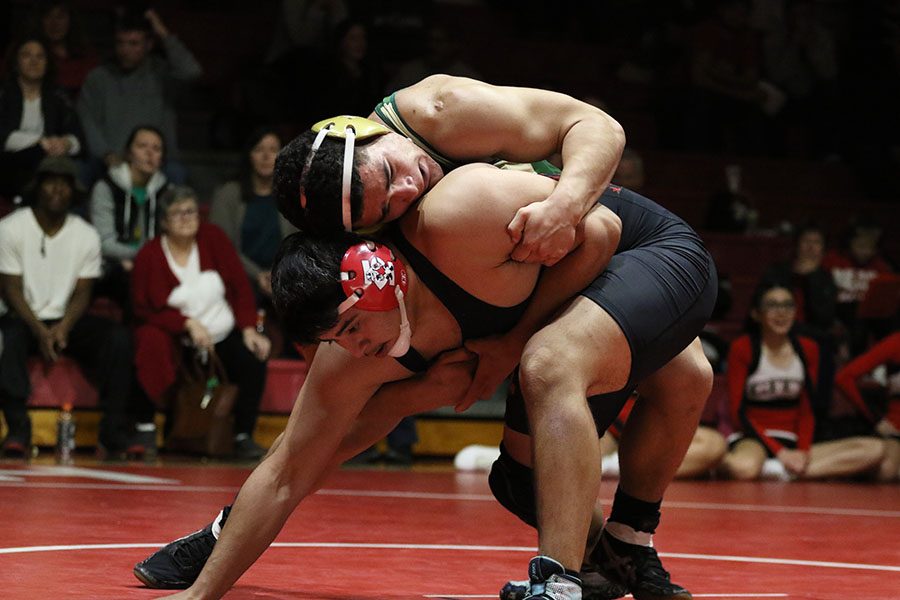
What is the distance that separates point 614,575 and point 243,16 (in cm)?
679

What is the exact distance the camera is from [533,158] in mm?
3141

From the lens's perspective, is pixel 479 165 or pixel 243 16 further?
pixel 243 16

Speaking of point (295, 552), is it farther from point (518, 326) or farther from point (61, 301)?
point (61, 301)

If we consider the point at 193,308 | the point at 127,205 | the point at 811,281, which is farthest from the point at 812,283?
the point at 127,205

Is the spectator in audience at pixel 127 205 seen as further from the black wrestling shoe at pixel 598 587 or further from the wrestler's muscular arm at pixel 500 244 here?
the wrestler's muscular arm at pixel 500 244

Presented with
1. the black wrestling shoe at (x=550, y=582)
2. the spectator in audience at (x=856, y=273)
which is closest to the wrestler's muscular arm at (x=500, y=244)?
the black wrestling shoe at (x=550, y=582)

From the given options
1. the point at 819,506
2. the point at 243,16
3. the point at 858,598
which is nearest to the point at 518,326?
the point at 858,598

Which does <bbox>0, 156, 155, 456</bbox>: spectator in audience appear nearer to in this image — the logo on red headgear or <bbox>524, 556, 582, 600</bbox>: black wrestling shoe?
the logo on red headgear

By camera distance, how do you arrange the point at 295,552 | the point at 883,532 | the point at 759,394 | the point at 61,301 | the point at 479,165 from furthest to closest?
the point at 759,394 < the point at 61,301 < the point at 883,532 < the point at 295,552 < the point at 479,165

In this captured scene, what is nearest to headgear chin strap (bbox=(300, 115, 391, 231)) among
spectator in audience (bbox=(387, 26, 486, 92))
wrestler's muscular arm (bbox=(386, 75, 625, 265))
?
wrestler's muscular arm (bbox=(386, 75, 625, 265))

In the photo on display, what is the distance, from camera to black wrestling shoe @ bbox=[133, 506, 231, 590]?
3.14m

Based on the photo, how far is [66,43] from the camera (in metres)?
8.36

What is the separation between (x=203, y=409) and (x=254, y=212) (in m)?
1.19

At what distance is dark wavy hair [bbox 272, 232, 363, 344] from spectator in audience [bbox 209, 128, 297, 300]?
4743 mm
